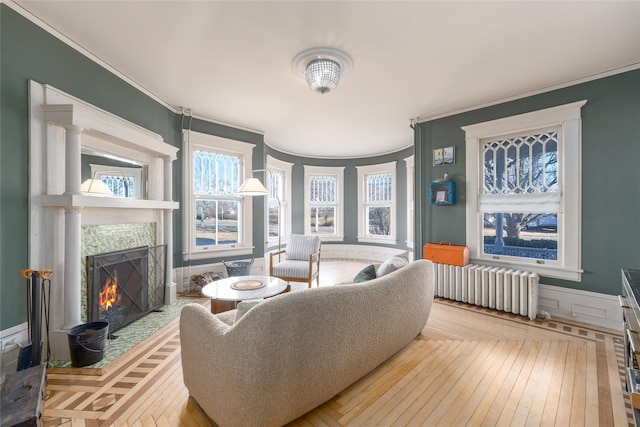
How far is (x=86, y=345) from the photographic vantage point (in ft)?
7.01

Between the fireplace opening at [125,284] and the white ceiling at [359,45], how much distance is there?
2008mm

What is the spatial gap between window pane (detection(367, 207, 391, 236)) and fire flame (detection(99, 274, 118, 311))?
5.43 metres

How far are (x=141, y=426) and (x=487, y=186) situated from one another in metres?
4.30

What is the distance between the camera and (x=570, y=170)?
306cm

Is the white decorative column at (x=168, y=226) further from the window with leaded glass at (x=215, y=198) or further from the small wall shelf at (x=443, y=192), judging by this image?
the small wall shelf at (x=443, y=192)

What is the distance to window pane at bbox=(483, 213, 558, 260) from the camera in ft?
10.7

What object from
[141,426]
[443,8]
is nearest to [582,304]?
[443,8]

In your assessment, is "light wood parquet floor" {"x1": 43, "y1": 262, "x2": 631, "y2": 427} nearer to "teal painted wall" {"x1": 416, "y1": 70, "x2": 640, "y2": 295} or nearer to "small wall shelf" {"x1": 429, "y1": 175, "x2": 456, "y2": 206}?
"teal painted wall" {"x1": 416, "y1": 70, "x2": 640, "y2": 295}

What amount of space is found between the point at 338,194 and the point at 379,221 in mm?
Result: 1306

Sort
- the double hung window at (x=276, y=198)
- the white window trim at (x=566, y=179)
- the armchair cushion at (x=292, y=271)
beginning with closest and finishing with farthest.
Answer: the white window trim at (x=566, y=179)
the armchair cushion at (x=292, y=271)
the double hung window at (x=276, y=198)

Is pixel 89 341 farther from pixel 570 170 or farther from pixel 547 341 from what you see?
pixel 570 170

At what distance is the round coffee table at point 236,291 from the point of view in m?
2.62

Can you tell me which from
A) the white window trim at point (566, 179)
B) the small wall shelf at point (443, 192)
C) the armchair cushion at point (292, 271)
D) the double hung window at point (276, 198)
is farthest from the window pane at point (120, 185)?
the white window trim at point (566, 179)

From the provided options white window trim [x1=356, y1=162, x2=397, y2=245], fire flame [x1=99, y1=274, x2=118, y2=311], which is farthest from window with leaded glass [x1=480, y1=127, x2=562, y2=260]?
fire flame [x1=99, y1=274, x2=118, y2=311]
